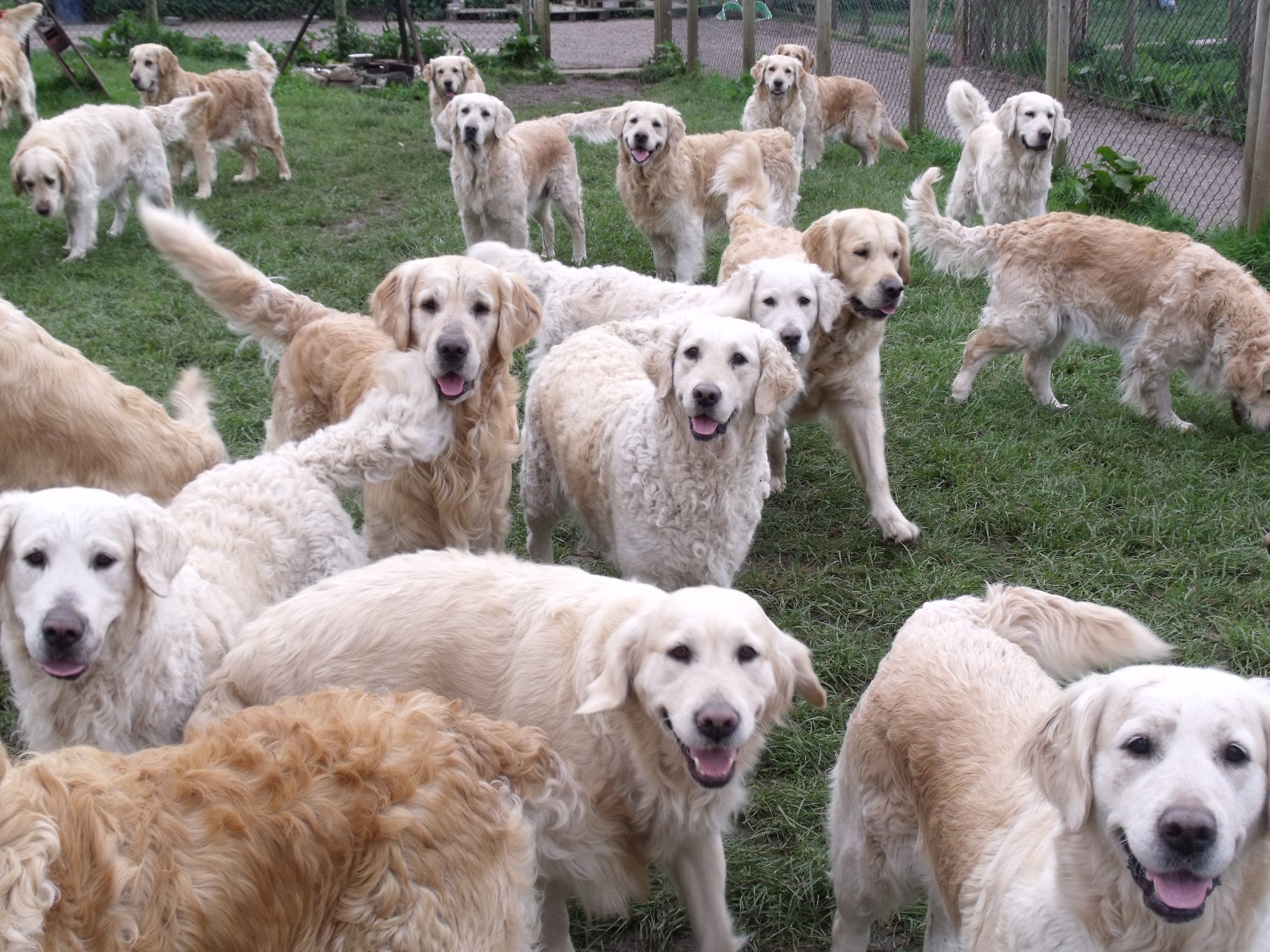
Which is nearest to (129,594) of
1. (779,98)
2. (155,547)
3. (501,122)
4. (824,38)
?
(155,547)

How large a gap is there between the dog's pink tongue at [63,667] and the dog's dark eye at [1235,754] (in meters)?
2.44

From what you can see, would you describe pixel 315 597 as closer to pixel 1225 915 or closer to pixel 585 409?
pixel 585 409

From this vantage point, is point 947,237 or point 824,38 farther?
point 824,38

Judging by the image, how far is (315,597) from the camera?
287 centimetres

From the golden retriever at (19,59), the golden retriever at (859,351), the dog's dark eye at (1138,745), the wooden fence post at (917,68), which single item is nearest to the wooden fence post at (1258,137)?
the golden retriever at (859,351)

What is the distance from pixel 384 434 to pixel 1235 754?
2648 millimetres

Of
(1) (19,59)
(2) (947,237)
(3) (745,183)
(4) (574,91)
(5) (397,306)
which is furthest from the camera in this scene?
(4) (574,91)

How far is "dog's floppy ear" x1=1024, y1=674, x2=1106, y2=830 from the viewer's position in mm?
1902

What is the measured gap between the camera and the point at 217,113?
1098 cm

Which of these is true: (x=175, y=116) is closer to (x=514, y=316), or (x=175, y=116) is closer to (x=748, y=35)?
(x=514, y=316)

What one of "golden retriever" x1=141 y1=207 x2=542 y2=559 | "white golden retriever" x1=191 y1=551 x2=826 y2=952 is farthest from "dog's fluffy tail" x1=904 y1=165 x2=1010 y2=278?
"white golden retriever" x1=191 y1=551 x2=826 y2=952

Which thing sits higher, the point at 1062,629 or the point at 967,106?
the point at 967,106

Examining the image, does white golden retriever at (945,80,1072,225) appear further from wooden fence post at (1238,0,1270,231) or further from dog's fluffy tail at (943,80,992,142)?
wooden fence post at (1238,0,1270,231)

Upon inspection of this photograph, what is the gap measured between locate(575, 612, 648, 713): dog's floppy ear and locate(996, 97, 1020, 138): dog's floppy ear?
714 cm
